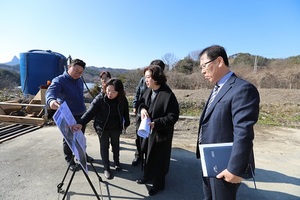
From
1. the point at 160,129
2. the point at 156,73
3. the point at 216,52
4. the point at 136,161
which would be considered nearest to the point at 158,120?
the point at 160,129

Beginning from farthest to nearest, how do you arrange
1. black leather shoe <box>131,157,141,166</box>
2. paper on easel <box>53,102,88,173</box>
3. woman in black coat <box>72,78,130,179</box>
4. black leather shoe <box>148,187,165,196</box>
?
black leather shoe <box>131,157,141,166</box>, woman in black coat <box>72,78,130,179</box>, black leather shoe <box>148,187,165,196</box>, paper on easel <box>53,102,88,173</box>

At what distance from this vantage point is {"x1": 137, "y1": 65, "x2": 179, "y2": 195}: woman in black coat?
2.71m

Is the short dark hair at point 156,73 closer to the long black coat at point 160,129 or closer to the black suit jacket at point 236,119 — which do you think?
the long black coat at point 160,129

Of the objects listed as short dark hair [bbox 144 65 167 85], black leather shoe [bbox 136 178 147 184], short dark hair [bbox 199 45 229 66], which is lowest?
black leather shoe [bbox 136 178 147 184]

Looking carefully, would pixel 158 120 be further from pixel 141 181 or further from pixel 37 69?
pixel 37 69

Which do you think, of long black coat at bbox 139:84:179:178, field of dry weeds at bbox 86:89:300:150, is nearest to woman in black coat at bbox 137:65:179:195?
long black coat at bbox 139:84:179:178

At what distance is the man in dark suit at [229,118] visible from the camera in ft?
4.70

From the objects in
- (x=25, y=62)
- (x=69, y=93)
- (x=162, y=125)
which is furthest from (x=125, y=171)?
(x=25, y=62)

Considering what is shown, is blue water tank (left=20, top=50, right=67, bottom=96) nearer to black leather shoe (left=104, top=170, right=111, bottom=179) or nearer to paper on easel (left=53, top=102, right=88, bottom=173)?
black leather shoe (left=104, top=170, right=111, bottom=179)

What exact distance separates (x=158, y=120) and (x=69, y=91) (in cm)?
161

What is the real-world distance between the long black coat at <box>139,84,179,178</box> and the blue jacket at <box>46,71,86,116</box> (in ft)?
4.00

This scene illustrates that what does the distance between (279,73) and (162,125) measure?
58.4ft

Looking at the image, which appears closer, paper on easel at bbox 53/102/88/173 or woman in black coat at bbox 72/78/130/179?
paper on easel at bbox 53/102/88/173

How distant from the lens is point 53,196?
2777 millimetres
